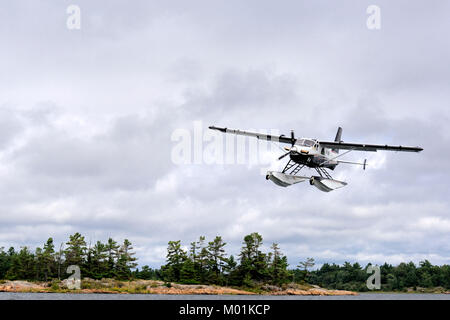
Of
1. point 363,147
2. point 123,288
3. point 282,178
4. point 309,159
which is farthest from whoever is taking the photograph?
point 123,288

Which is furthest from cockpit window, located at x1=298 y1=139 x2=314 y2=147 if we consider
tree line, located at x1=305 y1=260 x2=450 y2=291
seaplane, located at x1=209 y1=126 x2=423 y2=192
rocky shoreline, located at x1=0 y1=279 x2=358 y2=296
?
tree line, located at x1=305 y1=260 x2=450 y2=291

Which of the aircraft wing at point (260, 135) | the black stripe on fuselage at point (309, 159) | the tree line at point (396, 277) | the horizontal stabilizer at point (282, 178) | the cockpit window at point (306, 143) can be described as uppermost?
the aircraft wing at point (260, 135)

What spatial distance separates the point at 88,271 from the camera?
281 ft

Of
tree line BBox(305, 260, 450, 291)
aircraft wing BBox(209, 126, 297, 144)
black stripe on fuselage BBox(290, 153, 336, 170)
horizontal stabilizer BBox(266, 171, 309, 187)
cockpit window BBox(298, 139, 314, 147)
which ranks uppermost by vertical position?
aircraft wing BBox(209, 126, 297, 144)

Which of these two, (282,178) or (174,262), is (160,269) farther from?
(282,178)

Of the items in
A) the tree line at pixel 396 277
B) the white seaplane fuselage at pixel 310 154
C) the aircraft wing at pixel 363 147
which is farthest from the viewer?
the tree line at pixel 396 277

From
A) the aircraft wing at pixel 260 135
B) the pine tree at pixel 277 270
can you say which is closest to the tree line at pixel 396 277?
the pine tree at pixel 277 270

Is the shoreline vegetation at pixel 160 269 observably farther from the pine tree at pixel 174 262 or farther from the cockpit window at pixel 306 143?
the cockpit window at pixel 306 143

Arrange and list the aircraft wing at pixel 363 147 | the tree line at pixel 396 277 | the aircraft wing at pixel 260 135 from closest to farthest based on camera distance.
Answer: the aircraft wing at pixel 363 147, the aircraft wing at pixel 260 135, the tree line at pixel 396 277

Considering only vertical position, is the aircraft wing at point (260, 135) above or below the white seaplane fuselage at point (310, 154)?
above

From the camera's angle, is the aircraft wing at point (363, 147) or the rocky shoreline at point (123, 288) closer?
the aircraft wing at point (363, 147)

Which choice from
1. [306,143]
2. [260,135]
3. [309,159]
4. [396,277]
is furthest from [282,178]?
[396,277]

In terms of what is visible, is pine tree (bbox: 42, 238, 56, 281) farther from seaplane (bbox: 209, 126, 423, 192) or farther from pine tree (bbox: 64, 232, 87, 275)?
seaplane (bbox: 209, 126, 423, 192)
